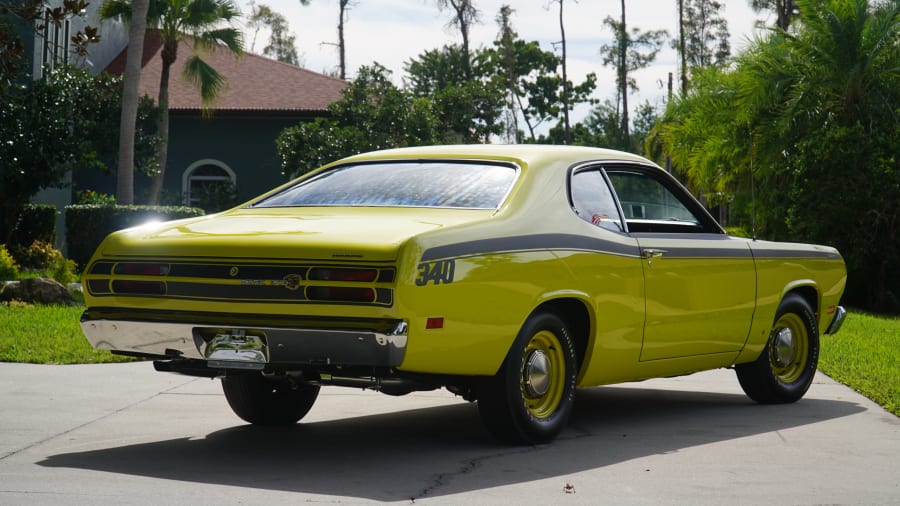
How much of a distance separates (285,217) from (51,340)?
6692mm

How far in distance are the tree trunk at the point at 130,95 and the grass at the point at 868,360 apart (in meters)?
13.9

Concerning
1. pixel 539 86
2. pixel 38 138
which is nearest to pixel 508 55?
pixel 539 86

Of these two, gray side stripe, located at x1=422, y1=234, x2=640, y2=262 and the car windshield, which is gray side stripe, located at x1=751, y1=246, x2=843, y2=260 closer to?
gray side stripe, located at x1=422, y1=234, x2=640, y2=262

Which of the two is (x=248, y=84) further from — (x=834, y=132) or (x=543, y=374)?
(x=543, y=374)

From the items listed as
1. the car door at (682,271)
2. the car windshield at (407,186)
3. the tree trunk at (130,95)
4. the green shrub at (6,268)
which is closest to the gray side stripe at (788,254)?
the car door at (682,271)

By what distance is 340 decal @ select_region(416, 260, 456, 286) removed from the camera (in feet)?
20.5

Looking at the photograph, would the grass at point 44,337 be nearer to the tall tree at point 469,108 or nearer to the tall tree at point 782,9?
the tall tree at point 469,108

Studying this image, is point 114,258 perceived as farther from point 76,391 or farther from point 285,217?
point 76,391

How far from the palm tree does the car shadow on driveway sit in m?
23.9

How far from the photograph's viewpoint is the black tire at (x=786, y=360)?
30.7ft

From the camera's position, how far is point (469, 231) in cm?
659

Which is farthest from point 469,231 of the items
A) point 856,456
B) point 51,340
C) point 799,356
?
point 51,340

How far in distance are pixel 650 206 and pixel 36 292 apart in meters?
11.3

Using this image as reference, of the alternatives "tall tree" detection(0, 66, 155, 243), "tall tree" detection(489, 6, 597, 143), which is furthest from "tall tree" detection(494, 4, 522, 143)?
"tall tree" detection(0, 66, 155, 243)
